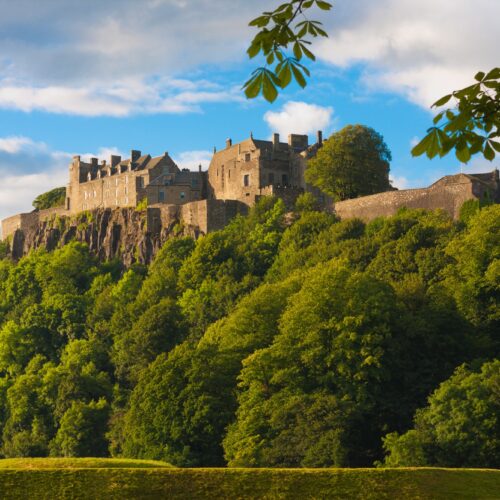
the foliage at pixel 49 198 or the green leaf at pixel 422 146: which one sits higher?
the foliage at pixel 49 198

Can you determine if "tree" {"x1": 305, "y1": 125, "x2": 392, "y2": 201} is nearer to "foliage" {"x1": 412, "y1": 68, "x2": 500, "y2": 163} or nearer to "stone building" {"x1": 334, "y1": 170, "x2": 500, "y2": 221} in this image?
"stone building" {"x1": 334, "y1": 170, "x2": 500, "y2": 221}

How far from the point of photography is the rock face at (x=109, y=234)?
320 feet

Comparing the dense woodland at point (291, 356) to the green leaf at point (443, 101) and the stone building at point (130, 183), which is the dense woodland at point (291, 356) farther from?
the green leaf at point (443, 101)

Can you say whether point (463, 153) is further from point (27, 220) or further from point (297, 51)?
point (27, 220)

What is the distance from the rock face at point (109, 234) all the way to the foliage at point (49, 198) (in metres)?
16.1

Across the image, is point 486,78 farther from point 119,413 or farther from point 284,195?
point 284,195

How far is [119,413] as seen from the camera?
73.9 m

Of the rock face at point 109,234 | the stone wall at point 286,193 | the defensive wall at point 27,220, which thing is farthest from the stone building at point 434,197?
the defensive wall at point 27,220

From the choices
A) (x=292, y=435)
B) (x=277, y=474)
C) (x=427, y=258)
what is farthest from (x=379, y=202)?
(x=277, y=474)

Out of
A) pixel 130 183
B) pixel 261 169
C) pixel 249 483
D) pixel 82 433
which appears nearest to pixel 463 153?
pixel 249 483

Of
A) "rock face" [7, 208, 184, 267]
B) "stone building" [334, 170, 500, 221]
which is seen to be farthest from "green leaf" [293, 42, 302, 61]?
"rock face" [7, 208, 184, 267]

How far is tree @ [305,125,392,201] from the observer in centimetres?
8531

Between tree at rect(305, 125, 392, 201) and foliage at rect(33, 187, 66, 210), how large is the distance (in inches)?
2149

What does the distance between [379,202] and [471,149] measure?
67699mm
